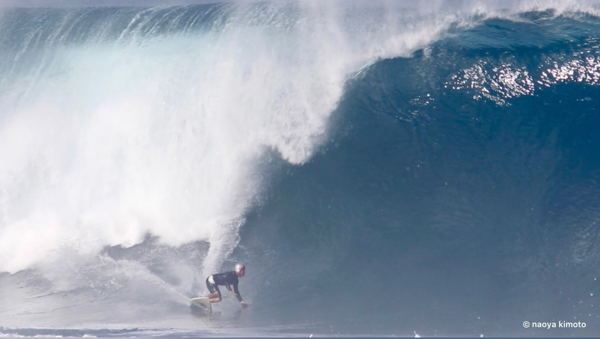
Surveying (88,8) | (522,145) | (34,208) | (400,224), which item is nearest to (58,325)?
(34,208)

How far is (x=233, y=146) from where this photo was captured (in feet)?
41.9

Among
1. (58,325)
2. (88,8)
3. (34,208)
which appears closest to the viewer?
(58,325)

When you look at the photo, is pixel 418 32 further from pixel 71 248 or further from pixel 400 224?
pixel 71 248

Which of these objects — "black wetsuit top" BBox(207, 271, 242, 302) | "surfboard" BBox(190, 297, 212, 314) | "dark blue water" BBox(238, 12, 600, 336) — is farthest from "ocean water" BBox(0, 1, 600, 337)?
"black wetsuit top" BBox(207, 271, 242, 302)

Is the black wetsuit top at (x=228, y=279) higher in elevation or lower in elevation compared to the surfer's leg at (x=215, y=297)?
higher

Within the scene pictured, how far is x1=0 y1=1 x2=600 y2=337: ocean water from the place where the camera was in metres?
9.54

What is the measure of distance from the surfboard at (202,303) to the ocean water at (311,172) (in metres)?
0.20

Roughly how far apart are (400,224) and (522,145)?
10.2 feet

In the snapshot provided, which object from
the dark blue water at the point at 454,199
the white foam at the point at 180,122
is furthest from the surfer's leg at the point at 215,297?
the white foam at the point at 180,122

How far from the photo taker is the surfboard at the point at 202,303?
938 centimetres

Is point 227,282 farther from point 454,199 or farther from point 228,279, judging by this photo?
point 454,199

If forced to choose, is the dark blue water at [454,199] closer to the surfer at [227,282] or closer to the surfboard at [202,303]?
the surfer at [227,282]

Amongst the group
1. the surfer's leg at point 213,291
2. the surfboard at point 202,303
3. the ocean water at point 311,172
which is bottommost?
the surfboard at point 202,303

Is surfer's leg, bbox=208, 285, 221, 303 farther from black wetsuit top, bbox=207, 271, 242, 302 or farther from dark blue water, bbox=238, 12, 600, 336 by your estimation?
dark blue water, bbox=238, 12, 600, 336
